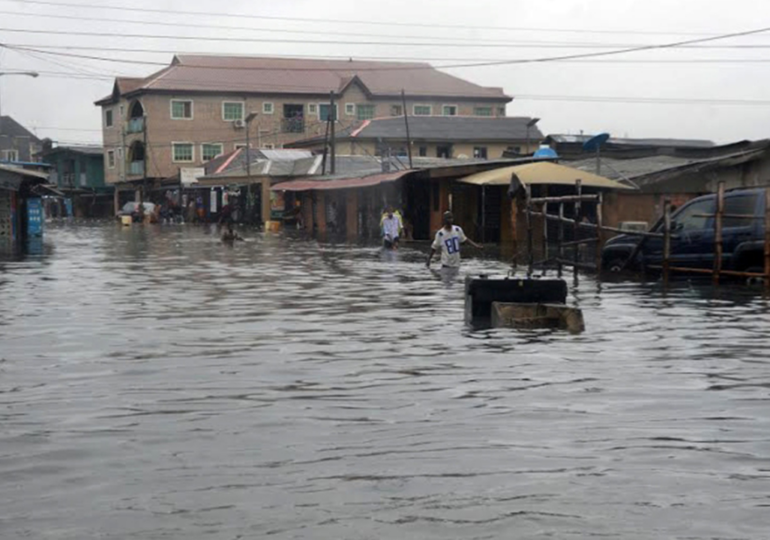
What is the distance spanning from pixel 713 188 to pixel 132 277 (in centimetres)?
1478

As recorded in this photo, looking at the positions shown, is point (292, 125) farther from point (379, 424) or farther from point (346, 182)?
point (379, 424)

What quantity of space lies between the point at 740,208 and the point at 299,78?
70.3 metres

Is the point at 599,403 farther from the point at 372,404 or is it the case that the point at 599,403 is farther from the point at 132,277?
the point at 132,277

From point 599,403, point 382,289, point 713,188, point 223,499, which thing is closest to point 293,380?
point 599,403

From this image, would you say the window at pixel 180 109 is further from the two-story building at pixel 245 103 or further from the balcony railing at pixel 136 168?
the balcony railing at pixel 136 168

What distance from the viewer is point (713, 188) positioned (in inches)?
1153

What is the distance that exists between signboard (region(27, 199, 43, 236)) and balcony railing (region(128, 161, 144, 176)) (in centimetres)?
3586

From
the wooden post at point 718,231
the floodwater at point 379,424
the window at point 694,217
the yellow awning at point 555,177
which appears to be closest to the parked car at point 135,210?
the yellow awning at point 555,177

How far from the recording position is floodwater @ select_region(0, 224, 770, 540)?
19.5 feet

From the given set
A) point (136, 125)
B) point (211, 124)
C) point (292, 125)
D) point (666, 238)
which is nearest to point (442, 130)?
point (292, 125)

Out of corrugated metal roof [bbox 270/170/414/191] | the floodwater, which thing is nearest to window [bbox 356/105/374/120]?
corrugated metal roof [bbox 270/170/414/191]

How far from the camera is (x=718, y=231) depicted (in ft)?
63.2

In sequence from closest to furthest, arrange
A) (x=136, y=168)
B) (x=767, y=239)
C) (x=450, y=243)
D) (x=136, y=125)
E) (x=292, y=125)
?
(x=767, y=239)
(x=450, y=243)
(x=136, y=125)
(x=136, y=168)
(x=292, y=125)

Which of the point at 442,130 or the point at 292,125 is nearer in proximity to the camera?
the point at 442,130
